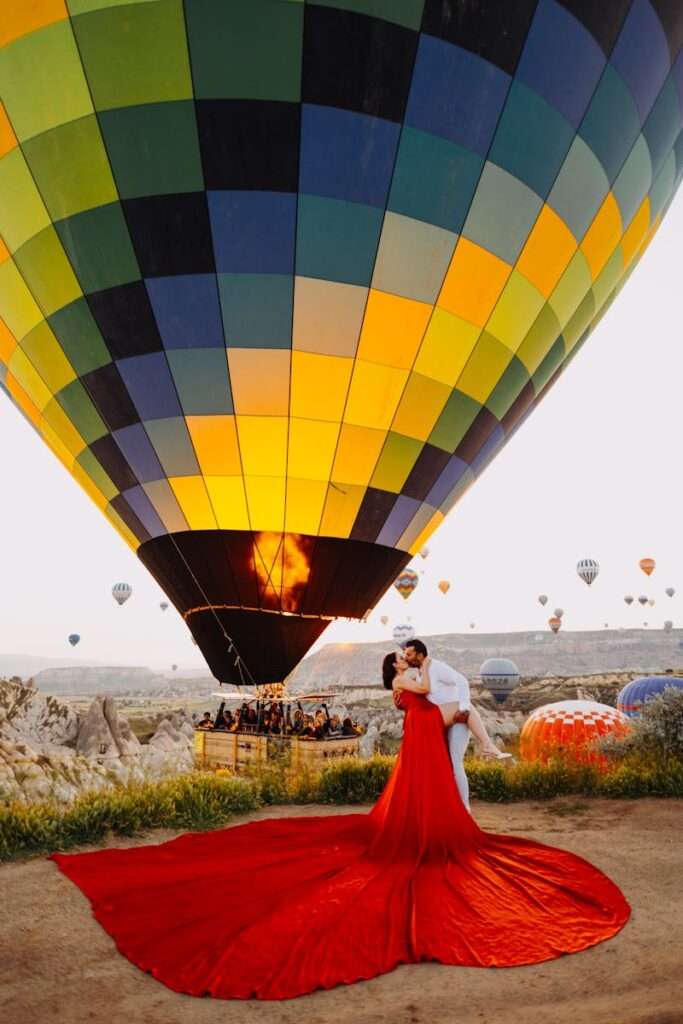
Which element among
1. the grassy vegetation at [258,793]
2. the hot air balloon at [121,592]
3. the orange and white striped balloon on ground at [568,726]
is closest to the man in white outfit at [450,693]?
the grassy vegetation at [258,793]

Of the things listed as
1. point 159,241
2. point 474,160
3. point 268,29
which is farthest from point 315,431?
point 268,29

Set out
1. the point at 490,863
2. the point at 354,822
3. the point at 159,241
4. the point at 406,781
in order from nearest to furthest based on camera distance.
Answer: the point at 490,863 < the point at 406,781 < the point at 354,822 < the point at 159,241

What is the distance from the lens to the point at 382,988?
121 inches

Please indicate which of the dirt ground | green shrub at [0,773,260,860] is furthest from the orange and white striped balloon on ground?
the dirt ground

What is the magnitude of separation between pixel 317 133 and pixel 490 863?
5.95 m

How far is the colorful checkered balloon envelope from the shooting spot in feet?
20.4

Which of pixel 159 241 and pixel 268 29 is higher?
pixel 268 29

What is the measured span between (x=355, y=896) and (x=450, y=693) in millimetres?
1517

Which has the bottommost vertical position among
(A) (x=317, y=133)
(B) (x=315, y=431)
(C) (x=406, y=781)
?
(C) (x=406, y=781)

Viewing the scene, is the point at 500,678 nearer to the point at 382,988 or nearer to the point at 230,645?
the point at 230,645

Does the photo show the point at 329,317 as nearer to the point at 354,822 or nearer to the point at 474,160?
the point at 474,160

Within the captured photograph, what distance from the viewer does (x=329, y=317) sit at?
6.95 meters

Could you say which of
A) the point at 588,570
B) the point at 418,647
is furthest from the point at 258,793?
the point at 588,570

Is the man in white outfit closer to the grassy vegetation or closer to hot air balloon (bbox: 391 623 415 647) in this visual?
the grassy vegetation
